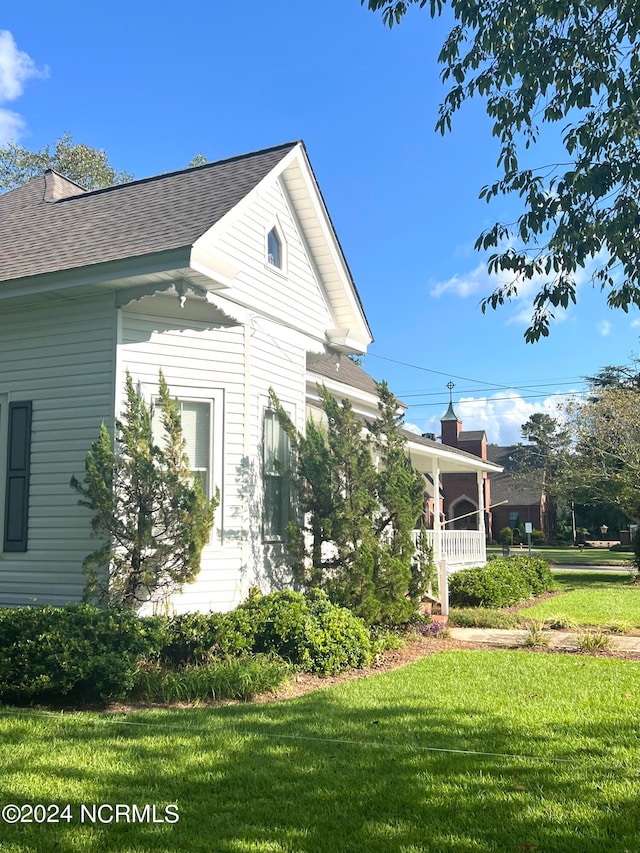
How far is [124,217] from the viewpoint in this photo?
10.5 metres

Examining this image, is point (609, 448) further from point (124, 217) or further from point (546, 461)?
point (124, 217)

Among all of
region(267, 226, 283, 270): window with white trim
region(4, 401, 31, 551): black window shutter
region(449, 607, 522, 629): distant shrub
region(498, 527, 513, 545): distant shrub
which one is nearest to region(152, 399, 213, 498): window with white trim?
region(4, 401, 31, 551): black window shutter

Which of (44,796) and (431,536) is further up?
(431,536)

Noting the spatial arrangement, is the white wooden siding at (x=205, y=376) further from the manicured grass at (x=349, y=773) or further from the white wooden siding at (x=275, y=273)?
the manicured grass at (x=349, y=773)

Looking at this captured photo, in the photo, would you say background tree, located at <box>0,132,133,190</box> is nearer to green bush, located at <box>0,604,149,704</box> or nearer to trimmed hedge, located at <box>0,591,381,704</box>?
trimmed hedge, located at <box>0,591,381,704</box>

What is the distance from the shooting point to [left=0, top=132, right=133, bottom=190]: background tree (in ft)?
107

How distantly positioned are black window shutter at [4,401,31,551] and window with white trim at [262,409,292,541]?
10.4ft

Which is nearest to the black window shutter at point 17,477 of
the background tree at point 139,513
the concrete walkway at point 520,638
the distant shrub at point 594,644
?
the background tree at point 139,513

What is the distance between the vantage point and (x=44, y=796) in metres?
4.60

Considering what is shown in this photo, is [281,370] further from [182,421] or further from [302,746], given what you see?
[302,746]

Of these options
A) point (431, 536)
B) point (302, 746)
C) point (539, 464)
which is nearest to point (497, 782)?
point (302, 746)

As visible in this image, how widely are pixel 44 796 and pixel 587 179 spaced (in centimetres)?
535

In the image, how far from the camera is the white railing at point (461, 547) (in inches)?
729

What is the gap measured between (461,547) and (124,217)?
1276 cm
